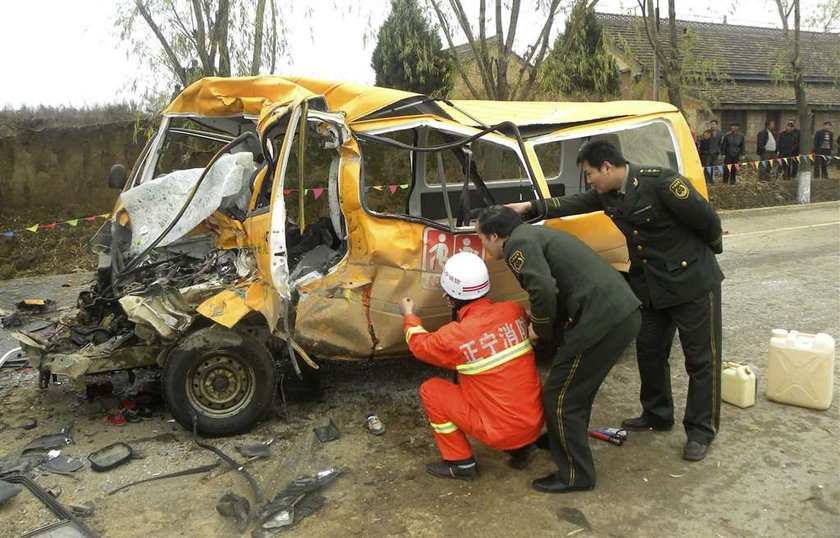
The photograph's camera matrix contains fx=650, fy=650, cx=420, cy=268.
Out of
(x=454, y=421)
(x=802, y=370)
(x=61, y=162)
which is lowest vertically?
(x=802, y=370)

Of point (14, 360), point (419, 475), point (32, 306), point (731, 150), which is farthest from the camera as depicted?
point (731, 150)

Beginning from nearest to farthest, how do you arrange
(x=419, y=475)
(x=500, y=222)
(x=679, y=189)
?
(x=500, y=222) → (x=679, y=189) → (x=419, y=475)

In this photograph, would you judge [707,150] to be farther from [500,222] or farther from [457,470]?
[457,470]

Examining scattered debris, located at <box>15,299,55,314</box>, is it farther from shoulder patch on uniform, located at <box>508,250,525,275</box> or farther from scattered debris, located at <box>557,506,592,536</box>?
scattered debris, located at <box>557,506,592,536</box>

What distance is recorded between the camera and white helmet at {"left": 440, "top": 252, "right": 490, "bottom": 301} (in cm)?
340

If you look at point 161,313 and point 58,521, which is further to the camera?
point 161,313

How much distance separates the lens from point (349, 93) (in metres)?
4.37

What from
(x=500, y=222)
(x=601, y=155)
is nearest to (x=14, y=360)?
(x=500, y=222)

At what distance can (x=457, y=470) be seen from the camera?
3.54 metres

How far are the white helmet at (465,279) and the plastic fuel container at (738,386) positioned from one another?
2.09 metres

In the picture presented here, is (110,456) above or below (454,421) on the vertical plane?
below

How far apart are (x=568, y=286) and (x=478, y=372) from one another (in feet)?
2.06

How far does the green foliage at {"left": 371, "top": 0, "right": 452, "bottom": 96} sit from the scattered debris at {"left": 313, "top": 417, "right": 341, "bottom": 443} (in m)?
12.6

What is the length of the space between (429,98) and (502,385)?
7.04 feet
